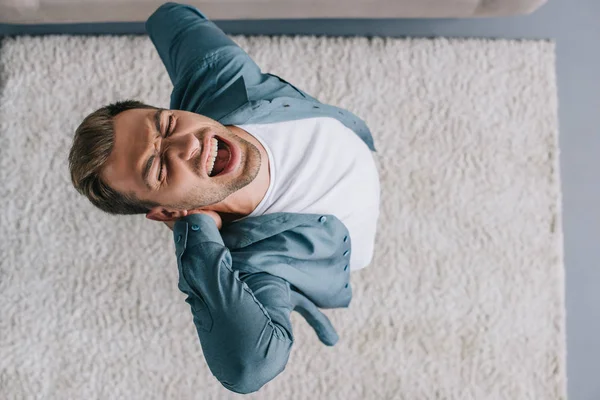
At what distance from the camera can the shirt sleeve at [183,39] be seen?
3.34 ft

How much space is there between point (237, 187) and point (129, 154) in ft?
0.58

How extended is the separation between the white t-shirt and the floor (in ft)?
1.88

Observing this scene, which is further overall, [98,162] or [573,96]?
[573,96]

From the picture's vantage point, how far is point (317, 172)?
3.23 feet

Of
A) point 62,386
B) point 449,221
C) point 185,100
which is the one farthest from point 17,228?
point 449,221

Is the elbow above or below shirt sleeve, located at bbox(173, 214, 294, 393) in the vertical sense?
below

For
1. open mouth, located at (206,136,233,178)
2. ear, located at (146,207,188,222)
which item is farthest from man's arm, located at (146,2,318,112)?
ear, located at (146,207,188,222)

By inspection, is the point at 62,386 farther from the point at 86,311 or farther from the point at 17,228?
the point at 17,228

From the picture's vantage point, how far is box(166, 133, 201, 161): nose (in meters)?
0.87

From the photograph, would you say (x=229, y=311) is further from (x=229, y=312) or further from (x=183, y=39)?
(x=183, y=39)

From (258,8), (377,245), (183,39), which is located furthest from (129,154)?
(377,245)

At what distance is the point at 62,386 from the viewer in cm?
138

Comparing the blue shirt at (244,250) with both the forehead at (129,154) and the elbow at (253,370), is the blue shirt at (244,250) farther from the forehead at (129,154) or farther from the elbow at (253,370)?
the forehead at (129,154)

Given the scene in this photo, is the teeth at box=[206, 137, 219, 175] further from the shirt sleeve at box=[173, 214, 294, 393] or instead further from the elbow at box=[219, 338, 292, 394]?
the elbow at box=[219, 338, 292, 394]
